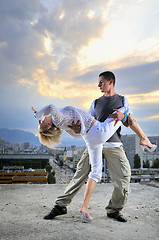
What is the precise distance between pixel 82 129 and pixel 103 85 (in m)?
0.58

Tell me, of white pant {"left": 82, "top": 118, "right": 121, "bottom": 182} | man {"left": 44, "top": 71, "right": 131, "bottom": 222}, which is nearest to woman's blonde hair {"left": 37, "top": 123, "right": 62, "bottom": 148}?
white pant {"left": 82, "top": 118, "right": 121, "bottom": 182}

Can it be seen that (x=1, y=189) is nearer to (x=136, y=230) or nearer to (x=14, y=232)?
(x=14, y=232)

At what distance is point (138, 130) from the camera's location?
2498 mm

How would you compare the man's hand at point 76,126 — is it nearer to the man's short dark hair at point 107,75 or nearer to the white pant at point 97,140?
the white pant at point 97,140

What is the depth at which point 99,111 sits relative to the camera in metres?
2.51

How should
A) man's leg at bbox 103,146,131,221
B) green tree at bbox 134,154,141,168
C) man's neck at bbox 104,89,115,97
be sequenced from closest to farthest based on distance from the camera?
1. man's leg at bbox 103,146,131,221
2. man's neck at bbox 104,89,115,97
3. green tree at bbox 134,154,141,168

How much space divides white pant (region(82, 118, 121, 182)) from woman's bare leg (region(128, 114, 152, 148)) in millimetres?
205

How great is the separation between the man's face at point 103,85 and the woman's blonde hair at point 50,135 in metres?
0.65

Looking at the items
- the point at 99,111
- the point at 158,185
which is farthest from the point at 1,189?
the point at 158,185

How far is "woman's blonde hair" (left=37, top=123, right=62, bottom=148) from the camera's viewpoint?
7.08ft

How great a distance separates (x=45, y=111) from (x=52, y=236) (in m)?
1.11

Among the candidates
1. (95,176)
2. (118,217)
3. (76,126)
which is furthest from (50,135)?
(118,217)

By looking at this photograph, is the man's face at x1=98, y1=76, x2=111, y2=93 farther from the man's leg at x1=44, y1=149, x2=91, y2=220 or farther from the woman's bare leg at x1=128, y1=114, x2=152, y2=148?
the man's leg at x1=44, y1=149, x2=91, y2=220

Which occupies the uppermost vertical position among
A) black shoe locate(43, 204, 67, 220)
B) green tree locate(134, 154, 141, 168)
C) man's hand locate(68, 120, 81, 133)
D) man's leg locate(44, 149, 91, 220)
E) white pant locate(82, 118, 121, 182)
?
man's hand locate(68, 120, 81, 133)
